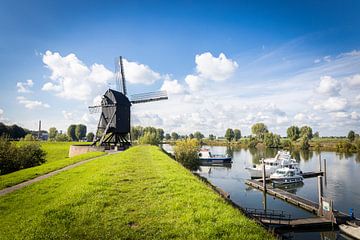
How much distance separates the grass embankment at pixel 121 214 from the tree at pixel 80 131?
152 metres

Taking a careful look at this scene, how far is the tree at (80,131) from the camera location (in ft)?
504

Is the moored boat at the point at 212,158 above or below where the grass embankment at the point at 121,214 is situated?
below

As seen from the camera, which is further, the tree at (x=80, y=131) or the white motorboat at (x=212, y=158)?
the tree at (x=80, y=131)

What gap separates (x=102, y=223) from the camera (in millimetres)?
8438

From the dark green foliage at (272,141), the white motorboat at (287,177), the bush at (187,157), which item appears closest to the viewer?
the white motorboat at (287,177)

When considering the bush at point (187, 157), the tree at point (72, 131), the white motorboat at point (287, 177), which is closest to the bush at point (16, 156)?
the bush at point (187, 157)

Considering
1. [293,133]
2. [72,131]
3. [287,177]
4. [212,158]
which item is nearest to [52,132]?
[72,131]

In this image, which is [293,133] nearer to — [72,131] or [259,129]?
[259,129]

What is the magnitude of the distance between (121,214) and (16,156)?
29258mm

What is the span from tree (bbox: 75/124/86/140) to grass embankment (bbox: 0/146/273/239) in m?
152

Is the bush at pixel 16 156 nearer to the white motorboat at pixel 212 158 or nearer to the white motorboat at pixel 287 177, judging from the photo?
the white motorboat at pixel 287 177

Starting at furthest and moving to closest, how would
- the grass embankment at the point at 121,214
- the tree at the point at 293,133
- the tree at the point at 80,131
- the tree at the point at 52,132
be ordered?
the tree at the point at 52,132, the tree at the point at 80,131, the tree at the point at 293,133, the grass embankment at the point at 121,214

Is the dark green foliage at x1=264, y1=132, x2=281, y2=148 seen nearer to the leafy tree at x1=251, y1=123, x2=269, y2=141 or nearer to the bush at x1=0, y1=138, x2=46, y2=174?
the leafy tree at x1=251, y1=123, x2=269, y2=141

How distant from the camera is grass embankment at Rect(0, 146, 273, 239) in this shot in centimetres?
763
